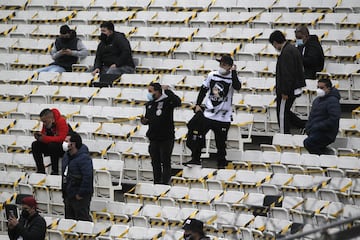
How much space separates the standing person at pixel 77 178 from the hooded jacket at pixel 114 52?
3.52m

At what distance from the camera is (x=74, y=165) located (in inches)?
559

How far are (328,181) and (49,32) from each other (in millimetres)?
8365

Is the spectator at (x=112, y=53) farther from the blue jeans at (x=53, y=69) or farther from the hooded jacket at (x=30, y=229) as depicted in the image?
the hooded jacket at (x=30, y=229)

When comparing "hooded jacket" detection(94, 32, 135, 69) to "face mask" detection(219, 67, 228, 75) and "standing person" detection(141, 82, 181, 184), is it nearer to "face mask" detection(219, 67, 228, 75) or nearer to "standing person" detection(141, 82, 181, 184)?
"standing person" detection(141, 82, 181, 184)

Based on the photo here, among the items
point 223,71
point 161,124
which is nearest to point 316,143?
point 223,71

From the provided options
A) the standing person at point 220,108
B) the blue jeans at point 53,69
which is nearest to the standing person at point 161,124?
the standing person at point 220,108

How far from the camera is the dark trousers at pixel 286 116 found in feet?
Answer: 50.1

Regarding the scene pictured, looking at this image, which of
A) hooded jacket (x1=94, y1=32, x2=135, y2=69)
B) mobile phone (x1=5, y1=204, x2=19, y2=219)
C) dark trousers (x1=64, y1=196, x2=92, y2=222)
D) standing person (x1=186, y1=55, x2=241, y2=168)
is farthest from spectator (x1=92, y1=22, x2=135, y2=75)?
mobile phone (x1=5, y1=204, x2=19, y2=219)

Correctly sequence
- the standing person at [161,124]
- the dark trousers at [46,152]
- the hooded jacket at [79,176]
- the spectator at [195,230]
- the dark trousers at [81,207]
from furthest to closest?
the dark trousers at [46,152] → the standing person at [161,124] → the dark trousers at [81,207] → the hooded jacket at [79,176] → the spectator at [195,230]

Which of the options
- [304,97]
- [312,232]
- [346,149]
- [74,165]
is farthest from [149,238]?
[312,232]

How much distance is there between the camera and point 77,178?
14164mm

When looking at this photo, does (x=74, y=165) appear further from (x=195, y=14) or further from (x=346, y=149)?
(x=195, y=14)

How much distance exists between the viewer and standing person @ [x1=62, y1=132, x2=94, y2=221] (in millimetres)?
14133

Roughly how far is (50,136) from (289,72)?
10.0 feet
